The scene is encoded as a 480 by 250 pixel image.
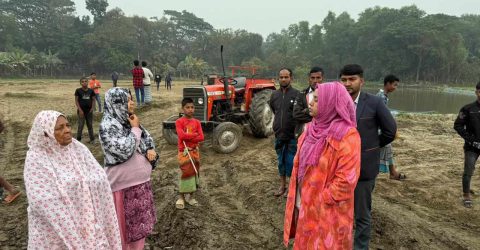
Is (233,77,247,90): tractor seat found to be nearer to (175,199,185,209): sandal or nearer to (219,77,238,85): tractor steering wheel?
(219,77,238,85): tractor steering wheel

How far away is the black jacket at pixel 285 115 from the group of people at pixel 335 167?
4.55 ft

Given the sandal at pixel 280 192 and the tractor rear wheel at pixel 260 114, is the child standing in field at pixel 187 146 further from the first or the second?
the tractor rear wheel at pixel 260 114

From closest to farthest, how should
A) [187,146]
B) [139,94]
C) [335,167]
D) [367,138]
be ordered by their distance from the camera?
[335,167]
[367,138]
[187,146]
[139,94]

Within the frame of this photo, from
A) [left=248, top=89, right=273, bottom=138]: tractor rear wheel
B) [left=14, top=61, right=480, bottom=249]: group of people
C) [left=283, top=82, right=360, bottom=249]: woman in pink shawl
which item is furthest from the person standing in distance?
[left=283, top=82, right=360, bottom=249]: woman in pink shawl

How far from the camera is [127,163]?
250 centimetres

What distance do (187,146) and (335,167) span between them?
7.11 feet

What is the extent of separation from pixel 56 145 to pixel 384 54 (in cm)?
6137

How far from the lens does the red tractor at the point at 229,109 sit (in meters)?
6.41

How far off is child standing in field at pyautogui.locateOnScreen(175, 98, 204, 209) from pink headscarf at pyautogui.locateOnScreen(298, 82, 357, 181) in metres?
1.92

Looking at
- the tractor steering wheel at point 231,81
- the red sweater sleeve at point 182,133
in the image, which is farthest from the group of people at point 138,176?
the tractor steering wheel at point 231,81

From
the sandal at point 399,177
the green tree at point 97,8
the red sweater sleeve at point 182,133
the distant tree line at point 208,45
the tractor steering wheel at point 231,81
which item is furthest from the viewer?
the green tree at point 97,8

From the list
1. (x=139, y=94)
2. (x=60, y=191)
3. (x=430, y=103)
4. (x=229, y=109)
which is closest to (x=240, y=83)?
(x=229, y=109)

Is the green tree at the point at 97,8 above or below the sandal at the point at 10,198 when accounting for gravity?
above

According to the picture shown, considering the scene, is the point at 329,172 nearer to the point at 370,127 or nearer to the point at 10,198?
the point at 370,127
